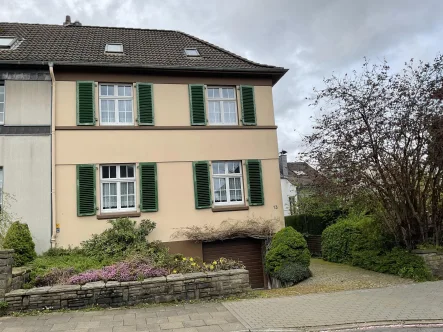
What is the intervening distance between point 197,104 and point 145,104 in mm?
1741

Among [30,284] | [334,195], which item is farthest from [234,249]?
[30,284]

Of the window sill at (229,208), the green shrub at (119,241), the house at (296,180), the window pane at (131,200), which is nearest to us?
the green shrub at (119,241)

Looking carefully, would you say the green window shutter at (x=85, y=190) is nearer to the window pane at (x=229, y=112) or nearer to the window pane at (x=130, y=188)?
the window pane at (x=130, y=188)

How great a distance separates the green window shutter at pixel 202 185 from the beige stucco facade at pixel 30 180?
4.48 meters

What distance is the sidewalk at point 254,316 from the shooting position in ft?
21.3

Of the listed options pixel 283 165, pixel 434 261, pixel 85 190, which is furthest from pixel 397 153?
pixel 283 165

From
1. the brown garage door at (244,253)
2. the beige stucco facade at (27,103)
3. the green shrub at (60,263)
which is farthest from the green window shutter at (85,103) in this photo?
the brown garage door at (244,253)

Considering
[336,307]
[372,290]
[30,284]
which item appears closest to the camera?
[336,307]

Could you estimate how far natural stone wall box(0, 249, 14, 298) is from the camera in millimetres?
7512

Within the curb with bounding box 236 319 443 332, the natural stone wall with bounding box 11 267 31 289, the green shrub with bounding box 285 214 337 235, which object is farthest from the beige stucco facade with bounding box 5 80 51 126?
the green shrub with bounding box 285 214 337 235

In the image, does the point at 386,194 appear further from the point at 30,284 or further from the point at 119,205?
the point at 30,284

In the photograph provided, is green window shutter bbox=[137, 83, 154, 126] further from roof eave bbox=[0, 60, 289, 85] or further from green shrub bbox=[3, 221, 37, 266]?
green shrub bbox=[3, 221, 37, 266]

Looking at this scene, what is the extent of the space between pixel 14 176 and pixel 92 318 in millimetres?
6433

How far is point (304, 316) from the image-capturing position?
700 centimetres
